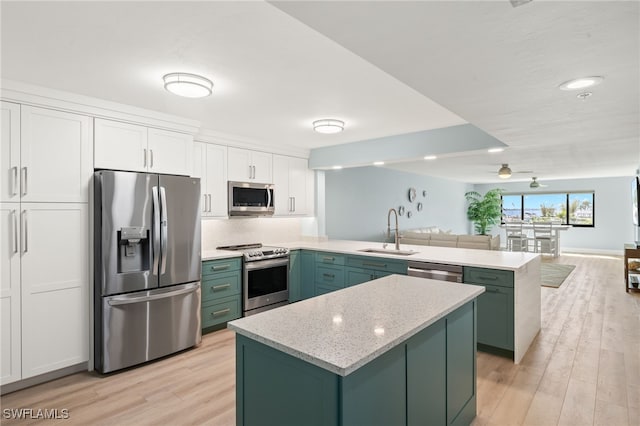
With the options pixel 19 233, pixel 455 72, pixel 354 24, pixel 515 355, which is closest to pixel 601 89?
pixel 455 72

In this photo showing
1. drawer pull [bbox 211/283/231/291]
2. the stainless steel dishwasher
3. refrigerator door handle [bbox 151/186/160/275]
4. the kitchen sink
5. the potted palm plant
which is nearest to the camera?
refrigerator door handle [bbox 151/186/160/275]

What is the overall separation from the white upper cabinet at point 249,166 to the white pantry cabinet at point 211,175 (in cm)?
10

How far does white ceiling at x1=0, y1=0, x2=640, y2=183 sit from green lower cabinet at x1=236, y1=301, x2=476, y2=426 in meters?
1.40

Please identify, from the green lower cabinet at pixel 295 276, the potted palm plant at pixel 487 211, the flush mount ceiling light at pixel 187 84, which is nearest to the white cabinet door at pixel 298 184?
the green lower cabinet at pixel 295 276

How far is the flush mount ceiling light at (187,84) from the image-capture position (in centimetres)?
240

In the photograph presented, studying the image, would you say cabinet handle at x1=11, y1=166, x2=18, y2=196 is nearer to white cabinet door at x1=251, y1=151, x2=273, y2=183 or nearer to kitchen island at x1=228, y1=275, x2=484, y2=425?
kitchen island at x1=228, y1=275, x2=484, y2=425

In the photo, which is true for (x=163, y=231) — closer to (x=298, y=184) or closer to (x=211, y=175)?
(x=211, y=175)

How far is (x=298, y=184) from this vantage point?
5238 millimetres

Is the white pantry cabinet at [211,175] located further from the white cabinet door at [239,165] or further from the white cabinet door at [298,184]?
the white cabinet door at [298,184]

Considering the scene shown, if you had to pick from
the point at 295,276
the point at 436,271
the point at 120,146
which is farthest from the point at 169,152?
the point at 436,271

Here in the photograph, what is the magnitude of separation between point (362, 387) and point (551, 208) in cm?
1231

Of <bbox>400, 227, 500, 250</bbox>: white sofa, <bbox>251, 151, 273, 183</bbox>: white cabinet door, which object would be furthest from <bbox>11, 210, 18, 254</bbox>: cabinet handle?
<bbox>400, 227, 500, 250</bbox>: white sofa

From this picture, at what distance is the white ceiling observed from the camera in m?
1.43

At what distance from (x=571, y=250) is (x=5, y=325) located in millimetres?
12848
